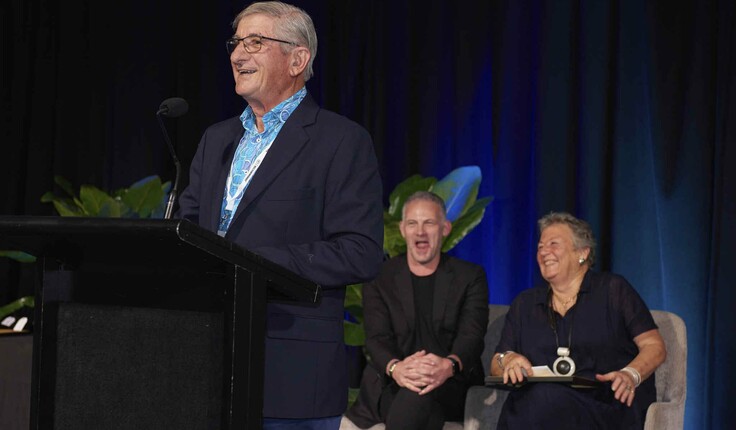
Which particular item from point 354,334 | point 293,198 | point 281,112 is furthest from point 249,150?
point 354,334

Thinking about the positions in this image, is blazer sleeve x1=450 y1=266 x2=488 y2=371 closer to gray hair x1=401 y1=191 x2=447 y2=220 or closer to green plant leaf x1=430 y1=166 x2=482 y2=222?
gray hair x1=401 y1=191 x2=447 y2=220

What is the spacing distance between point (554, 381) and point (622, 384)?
10.0 inches

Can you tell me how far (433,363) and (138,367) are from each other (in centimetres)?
231

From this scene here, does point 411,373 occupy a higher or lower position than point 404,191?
lower

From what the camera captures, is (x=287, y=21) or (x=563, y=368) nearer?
(x=287, y=21)

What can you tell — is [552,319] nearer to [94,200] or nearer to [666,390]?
[666,390]

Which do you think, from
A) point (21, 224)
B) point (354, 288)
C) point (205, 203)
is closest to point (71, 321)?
point (21, 224)

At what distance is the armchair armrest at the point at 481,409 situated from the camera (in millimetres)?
3625

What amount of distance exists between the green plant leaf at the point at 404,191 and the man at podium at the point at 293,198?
8.30 ft

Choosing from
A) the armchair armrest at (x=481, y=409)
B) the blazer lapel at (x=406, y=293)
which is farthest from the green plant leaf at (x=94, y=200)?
the armchair armrest at (x=481, y=409)

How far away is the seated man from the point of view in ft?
11.7

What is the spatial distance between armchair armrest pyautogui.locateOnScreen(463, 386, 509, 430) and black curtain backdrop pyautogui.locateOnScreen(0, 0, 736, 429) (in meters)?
1.21

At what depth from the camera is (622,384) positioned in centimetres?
331

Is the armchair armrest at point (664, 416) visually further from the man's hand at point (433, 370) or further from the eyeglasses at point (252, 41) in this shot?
the eyeglasses at point (252, 41)
